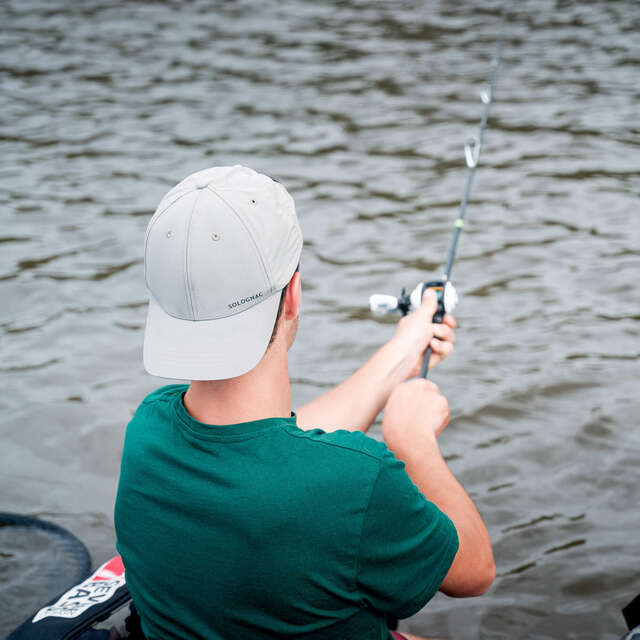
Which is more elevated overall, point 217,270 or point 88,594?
point 217,270

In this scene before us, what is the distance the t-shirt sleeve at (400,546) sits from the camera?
1517mm

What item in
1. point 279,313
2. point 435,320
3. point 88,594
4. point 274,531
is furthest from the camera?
point 435,320

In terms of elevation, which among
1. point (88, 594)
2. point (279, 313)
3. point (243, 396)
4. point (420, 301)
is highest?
point (279, 313)

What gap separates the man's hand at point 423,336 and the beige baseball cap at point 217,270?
1.09m

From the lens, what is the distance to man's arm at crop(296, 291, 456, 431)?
8.62 feet

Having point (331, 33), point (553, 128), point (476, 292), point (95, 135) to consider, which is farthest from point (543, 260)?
point (331, 33)

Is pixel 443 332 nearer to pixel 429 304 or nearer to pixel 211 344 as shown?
pixel 429 304

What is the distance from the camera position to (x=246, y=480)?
1487 millimetres

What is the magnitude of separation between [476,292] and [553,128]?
3418mm

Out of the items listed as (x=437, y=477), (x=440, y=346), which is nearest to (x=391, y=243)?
(x=440, y=346)

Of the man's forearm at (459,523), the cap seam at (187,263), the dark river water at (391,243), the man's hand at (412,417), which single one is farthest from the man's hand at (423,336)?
the cap seam at (187,263)

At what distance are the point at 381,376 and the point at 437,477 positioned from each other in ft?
2.69

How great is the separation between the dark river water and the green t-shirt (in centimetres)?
148

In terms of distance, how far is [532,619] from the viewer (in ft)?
9.55
